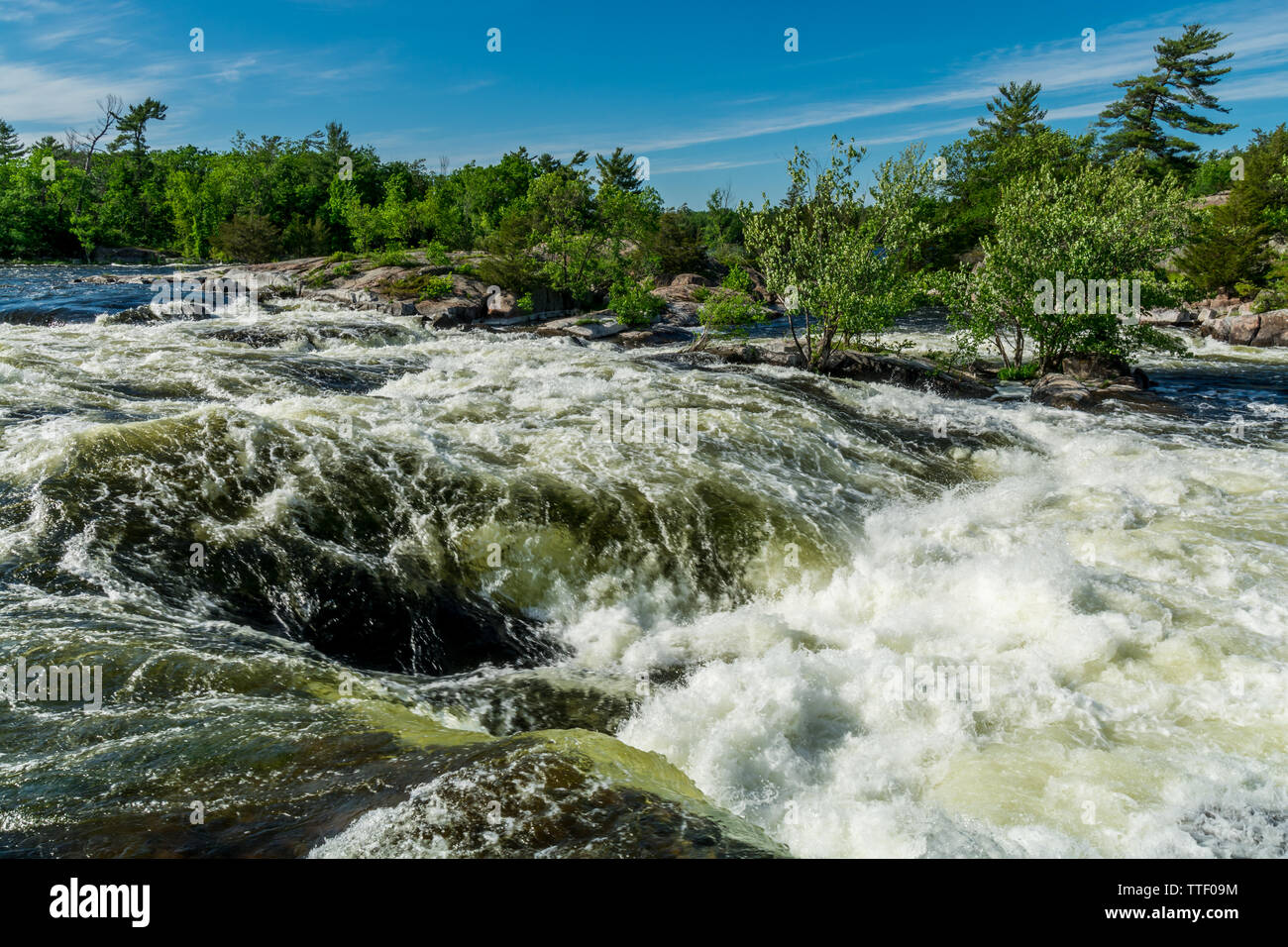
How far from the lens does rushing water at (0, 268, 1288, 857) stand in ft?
14.0

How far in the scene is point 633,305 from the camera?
33.8 meters

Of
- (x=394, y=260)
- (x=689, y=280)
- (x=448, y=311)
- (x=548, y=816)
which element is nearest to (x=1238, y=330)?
(x=689, y=280)

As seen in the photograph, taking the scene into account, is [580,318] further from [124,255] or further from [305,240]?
[124,255]

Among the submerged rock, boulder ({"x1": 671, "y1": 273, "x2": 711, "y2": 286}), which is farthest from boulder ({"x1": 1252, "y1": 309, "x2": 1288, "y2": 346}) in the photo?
the submerged rock

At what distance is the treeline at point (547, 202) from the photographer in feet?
131

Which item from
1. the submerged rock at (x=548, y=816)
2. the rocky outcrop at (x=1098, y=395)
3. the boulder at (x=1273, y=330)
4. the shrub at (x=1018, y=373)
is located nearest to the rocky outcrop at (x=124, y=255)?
the shrub at (x=1018, y=373)

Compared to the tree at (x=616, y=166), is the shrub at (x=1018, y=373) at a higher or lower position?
lower

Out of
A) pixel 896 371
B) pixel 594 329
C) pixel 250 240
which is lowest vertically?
pixel 896 371

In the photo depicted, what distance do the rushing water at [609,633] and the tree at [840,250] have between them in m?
8.74

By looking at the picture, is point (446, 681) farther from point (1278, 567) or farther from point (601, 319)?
point (601, 319)

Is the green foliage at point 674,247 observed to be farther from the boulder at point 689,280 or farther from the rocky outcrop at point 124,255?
the rocky outcrop at point 124,255

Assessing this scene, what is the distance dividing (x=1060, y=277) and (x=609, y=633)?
19658mm

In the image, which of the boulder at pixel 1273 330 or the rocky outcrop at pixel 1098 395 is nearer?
the rocky outcrop at pixel 1098 395
